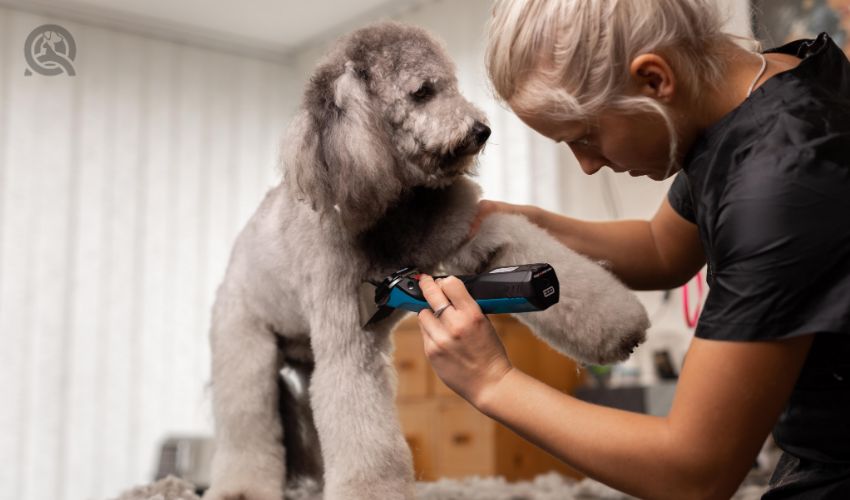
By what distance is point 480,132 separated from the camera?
3.07 feet

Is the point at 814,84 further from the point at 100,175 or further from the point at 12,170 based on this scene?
the point at 100,175

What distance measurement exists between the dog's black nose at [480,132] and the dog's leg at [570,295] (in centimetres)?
10

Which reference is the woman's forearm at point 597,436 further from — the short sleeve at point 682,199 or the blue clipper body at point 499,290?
the short sleeve at point 682,199

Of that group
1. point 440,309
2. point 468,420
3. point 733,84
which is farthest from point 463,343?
point 468,420

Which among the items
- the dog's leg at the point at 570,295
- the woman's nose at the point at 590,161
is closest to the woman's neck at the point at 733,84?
the woman's nose at the point at 590,161

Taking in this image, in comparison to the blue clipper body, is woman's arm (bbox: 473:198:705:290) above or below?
above

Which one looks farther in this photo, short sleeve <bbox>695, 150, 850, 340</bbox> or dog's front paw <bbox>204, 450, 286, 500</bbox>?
dog's front paw <bbox>204, 450, 286, 500</bbox>

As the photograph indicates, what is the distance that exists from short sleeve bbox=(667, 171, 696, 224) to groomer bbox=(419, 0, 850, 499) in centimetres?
21

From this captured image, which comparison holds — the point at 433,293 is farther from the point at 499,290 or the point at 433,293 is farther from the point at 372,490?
the point at 372,490

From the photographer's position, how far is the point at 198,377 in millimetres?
2562

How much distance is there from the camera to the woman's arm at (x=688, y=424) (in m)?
0.67

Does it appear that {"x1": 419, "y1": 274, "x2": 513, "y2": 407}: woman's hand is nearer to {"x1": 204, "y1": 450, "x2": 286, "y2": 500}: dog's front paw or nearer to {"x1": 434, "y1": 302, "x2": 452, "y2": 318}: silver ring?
{"x1": 434, "y1": 302, "x2": 452, "y2": 318}: silver ring

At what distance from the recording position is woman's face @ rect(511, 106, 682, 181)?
78 centimetres

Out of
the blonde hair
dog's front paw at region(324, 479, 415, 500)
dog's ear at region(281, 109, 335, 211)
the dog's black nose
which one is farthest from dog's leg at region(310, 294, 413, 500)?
the blonde hair
